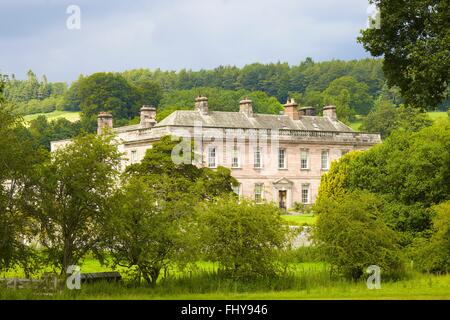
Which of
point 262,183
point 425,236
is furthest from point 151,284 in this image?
point 262,183

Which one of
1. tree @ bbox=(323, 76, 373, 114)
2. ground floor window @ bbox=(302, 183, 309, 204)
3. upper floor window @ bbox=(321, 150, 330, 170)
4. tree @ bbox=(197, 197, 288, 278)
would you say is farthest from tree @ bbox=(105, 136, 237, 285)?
tree @ bbox=(323, 76, 373, 114)

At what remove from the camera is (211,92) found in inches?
4422

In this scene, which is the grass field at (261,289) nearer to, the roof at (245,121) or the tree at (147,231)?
the tree at (147,231)

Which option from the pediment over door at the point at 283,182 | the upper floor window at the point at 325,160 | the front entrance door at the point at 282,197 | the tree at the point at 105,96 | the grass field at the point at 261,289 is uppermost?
the tree at the point at 105,96

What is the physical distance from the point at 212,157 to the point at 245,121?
15.7 feet

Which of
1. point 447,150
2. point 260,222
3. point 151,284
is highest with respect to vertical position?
point 447,150

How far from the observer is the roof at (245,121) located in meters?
58.7

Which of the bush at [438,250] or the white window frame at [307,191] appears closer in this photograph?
the bush at [438,250]

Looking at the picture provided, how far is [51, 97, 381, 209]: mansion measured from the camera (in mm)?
58469

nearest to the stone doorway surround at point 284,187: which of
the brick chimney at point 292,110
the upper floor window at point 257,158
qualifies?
the upper floor window at point 257,158

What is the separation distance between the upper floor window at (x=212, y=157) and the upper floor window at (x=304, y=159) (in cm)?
842

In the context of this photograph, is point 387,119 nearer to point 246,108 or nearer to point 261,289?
point 246,108

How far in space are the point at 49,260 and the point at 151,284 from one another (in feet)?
8.75
